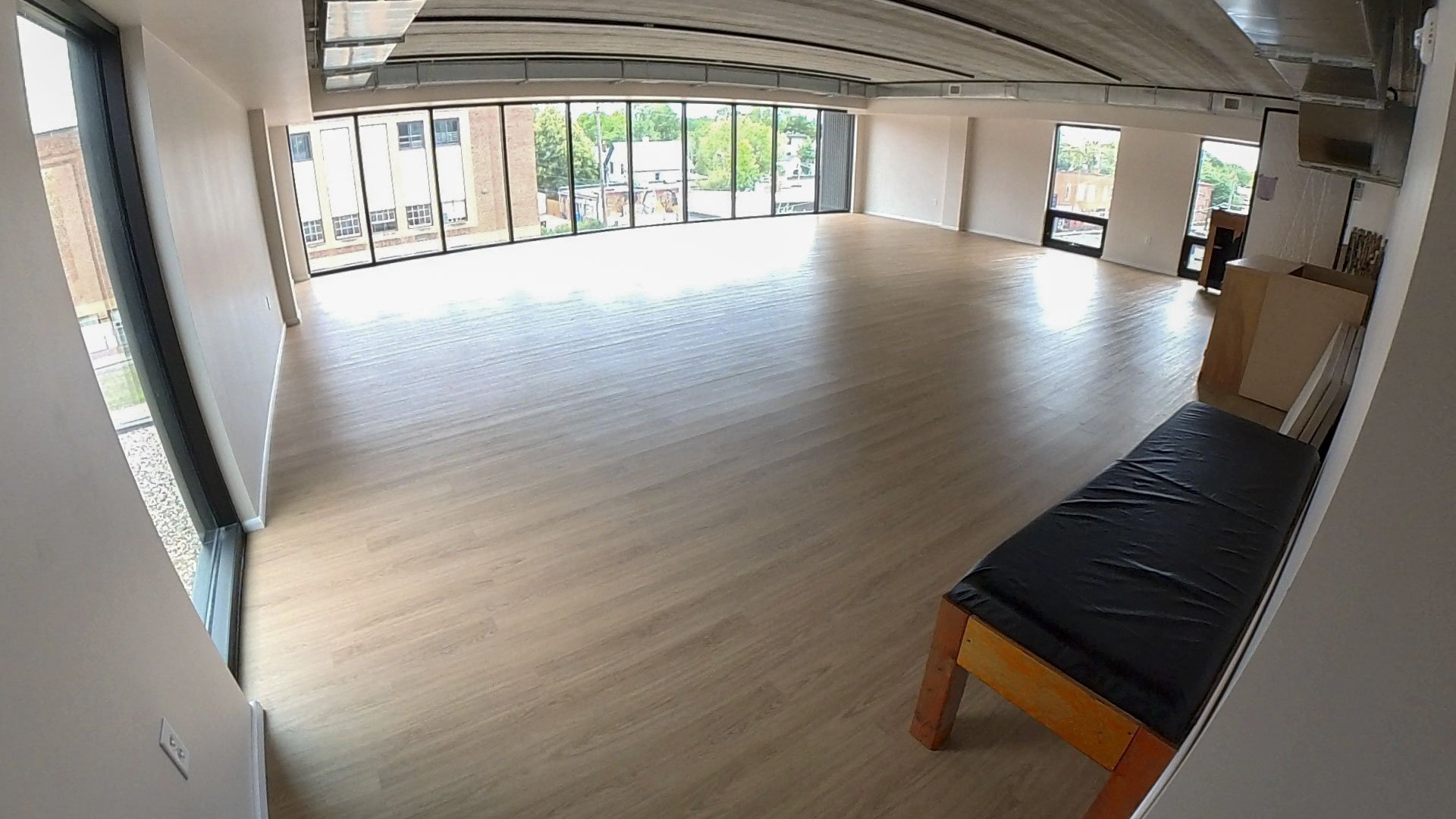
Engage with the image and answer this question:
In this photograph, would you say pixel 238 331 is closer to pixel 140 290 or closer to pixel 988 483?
pixel 140 290

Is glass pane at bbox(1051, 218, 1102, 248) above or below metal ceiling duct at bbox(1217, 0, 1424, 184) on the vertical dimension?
below

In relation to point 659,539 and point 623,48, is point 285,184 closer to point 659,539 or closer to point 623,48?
point 623,48

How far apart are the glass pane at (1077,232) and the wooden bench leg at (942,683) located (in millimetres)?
11620

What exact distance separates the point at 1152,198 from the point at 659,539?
417 inches

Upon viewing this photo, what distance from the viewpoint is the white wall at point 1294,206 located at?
29.6 feet

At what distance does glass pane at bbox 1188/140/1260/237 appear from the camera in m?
10.6

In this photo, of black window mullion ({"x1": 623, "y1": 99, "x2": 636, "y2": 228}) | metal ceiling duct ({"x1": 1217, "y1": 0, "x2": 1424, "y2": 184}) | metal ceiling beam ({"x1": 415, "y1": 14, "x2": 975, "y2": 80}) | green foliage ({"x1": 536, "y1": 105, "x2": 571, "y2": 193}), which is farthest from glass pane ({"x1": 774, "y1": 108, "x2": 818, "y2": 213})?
metal ceiling duct ({"x1": 1217, "y1": 0, "x2": 1424, "y2": 184})

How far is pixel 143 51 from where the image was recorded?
3523mm

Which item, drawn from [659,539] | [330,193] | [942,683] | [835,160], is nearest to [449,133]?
[330,193]

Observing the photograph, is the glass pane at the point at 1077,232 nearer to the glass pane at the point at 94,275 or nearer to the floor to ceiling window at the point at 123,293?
the floor to ceiling window at the point at 123,293

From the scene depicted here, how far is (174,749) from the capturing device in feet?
6.51

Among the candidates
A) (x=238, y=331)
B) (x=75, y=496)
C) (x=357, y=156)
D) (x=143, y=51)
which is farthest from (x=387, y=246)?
(x=75, y=496)

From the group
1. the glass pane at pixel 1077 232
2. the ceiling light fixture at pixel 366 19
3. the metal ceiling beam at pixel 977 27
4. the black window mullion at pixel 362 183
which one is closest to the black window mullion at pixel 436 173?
the black window mullion at pixel 362 183

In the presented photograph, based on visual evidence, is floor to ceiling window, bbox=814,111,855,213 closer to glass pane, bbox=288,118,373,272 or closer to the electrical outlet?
glass pane, bbox=288,118,373,272
